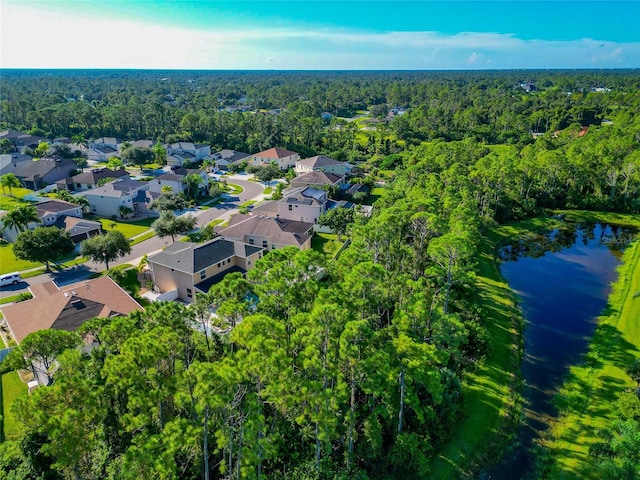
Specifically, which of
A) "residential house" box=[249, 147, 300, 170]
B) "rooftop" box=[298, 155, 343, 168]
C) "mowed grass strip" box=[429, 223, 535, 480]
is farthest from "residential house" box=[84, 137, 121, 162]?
"mowed grass strip" box=[429, 223, 535, 480]

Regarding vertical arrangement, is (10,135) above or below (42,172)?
above

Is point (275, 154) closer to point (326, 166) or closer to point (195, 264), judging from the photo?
point (326, 166)

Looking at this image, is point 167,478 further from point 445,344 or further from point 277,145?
point 277,145

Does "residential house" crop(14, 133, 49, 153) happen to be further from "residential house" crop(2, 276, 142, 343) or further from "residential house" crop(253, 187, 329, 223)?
"residential house" crop(2, 276, 142, 343)

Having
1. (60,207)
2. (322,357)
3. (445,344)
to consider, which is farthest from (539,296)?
(60,207)

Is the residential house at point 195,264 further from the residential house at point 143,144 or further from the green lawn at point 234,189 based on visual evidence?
the residential house at point 143,144

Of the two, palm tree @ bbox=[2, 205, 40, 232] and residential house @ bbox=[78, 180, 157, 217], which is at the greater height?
palm tree @ bbox=[2, 205, 40, 232]

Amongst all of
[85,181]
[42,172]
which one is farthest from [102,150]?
[85,181]
